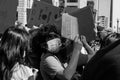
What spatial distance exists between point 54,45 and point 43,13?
111 inches

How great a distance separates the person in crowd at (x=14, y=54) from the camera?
2863 millimetres

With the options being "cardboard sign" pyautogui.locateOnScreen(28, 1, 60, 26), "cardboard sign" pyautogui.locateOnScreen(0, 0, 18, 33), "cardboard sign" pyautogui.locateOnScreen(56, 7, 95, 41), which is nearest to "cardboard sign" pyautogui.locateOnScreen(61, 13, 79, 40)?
"cardboard sign" pyautogui.locateOnScreen(56, 7, 95, 41)

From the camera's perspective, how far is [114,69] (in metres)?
1.04

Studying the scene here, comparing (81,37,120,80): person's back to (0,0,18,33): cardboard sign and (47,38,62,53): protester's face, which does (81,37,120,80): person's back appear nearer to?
(47,38,62,53): protester's face

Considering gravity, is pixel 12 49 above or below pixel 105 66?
below

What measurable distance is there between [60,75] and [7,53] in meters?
0.46

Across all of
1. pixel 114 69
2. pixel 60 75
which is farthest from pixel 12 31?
pixel 114 69

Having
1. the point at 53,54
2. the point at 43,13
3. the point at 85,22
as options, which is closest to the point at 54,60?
the point at 53,54

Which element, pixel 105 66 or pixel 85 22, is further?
pixel 85 22

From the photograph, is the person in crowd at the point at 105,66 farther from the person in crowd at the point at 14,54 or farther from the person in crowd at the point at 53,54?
the person in crowd at the point at 53,54

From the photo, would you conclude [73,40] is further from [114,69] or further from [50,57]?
[114,69]

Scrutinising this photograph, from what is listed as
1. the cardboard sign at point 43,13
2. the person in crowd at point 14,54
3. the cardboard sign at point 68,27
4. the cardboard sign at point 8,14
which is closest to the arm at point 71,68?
the cardboard sign at point 68,27

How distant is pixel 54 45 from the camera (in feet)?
10.1

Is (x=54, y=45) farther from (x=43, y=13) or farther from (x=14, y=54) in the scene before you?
(x=43, y=13)
